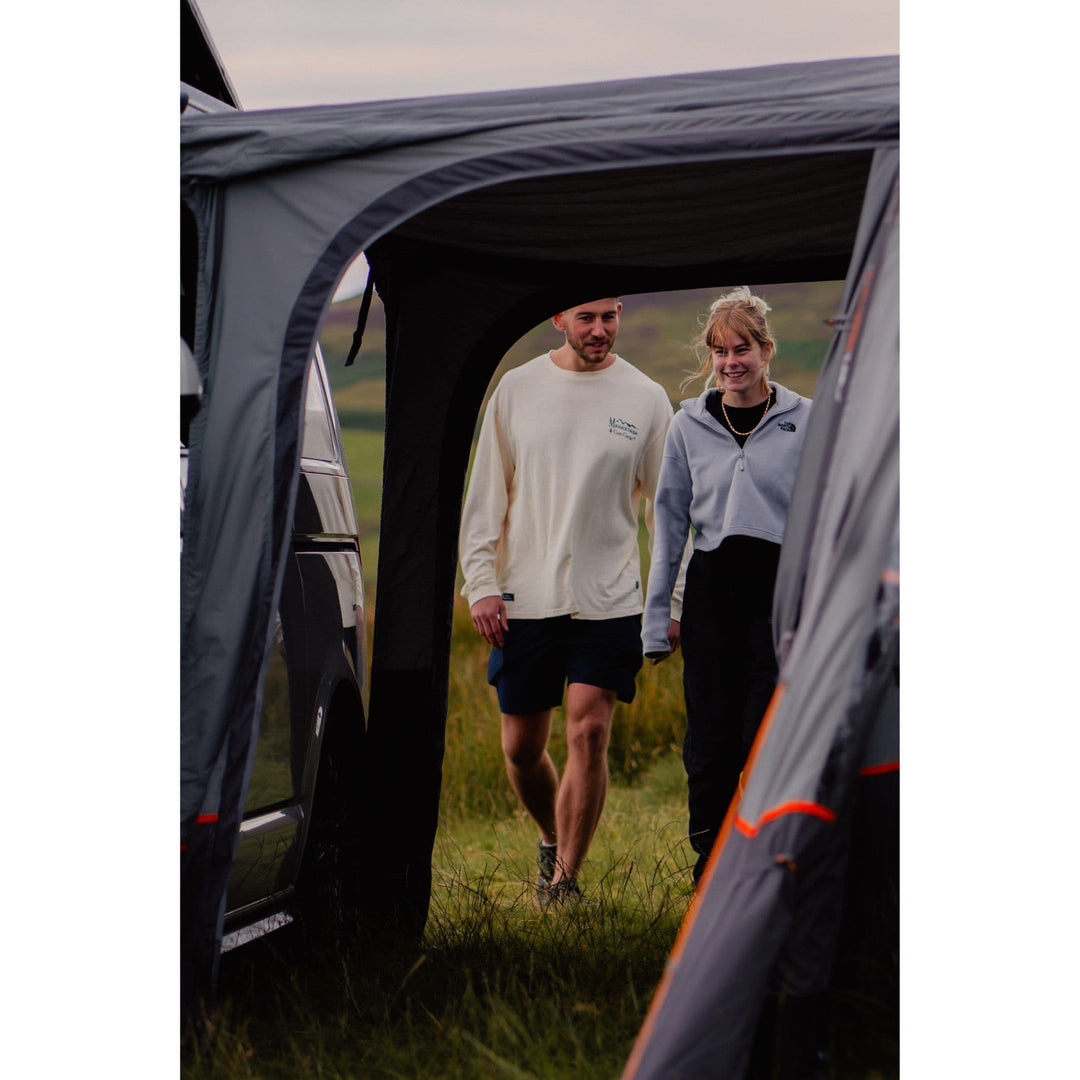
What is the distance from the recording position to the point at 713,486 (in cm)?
389

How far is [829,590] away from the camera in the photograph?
2.22 m

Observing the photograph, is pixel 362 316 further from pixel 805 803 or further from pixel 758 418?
pixel 805 803

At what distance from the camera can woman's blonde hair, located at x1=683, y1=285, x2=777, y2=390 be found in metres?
3.92

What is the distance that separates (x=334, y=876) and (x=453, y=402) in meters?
1.53

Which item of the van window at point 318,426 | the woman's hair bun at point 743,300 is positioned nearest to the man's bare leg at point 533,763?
the van window at point 318,426

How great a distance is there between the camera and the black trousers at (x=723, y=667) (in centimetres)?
379

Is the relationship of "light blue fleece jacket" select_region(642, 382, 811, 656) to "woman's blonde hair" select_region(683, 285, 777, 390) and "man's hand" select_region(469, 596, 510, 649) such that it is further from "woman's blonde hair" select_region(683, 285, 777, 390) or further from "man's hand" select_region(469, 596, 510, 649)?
"man's hand" select_region(469, 596, 510, 649)

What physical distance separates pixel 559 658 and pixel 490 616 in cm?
28

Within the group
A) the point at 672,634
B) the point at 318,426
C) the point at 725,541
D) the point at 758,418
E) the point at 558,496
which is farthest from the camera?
the point at 558,496

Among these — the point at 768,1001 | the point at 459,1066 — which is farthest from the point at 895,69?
the point at 459,1066

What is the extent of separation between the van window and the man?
0.61 m

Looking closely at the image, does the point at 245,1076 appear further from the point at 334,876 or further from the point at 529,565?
the point at 529,565

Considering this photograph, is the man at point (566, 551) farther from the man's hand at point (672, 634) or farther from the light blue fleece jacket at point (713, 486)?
the light blue fleece jacket at point (713, 486)

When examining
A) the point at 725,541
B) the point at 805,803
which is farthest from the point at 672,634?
the point at 805,803
